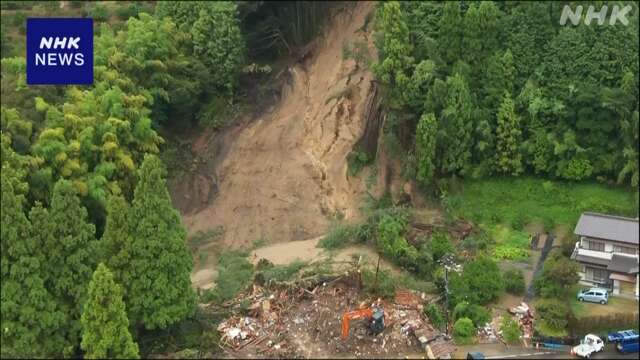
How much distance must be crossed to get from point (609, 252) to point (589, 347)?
7.02 feet

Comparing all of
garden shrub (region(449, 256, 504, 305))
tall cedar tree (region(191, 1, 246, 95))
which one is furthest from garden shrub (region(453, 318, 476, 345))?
tall cedar tree (region(191, 1, 246, 95))

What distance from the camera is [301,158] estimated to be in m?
25.9

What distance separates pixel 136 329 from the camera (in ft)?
57.0

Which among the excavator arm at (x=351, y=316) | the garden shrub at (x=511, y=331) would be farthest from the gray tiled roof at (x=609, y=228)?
the excavator arm at (x=351, y=316)

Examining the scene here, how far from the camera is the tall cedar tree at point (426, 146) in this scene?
21891mm

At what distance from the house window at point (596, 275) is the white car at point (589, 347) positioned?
144 cm

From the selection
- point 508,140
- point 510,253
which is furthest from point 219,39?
point 510,253

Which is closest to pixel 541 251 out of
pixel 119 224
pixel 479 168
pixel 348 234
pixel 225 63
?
pixel 479 168

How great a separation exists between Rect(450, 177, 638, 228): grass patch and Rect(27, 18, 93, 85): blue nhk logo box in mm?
10022

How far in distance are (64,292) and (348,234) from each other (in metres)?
7.72

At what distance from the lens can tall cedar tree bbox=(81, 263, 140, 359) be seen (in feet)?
52.1

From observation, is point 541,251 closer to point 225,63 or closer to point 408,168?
point 408,168

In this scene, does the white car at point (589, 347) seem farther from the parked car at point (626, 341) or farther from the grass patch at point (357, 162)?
the grass patch at point (357, 162)

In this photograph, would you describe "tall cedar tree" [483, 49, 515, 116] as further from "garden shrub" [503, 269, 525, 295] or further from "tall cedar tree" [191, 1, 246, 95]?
A: "tall cedar tree" [191, 1, 246, 95]
